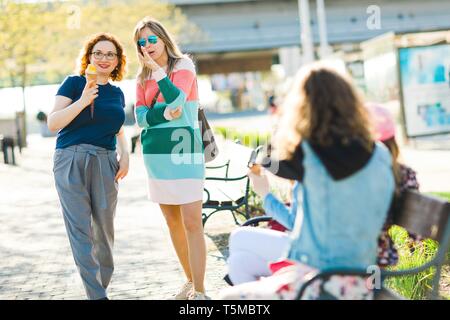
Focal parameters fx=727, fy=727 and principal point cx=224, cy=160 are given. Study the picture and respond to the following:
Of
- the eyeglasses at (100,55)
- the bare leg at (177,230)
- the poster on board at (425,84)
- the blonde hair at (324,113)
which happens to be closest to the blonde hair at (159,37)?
the eyeglasses at (100,55)

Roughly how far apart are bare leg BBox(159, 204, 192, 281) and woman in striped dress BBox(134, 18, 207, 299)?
13cm

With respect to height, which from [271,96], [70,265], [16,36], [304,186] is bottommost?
[70,265]

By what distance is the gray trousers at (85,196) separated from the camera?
4738 millimetres

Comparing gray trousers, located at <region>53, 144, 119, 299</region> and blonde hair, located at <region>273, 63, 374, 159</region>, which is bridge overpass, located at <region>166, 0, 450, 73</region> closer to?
gray trousers, located at <region>53, 144, 119, 299</region>

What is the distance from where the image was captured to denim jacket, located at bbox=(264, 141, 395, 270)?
2977 mm

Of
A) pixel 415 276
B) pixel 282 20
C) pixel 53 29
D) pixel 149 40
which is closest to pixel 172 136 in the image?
pixel 149 40

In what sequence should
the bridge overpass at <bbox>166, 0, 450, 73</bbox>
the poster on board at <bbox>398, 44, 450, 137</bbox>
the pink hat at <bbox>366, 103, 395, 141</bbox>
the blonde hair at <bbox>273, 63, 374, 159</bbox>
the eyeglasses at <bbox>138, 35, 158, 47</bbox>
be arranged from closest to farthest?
the blonde hair at <bbox>273, 63, 374, 159</bbox> → the pink hat at <bbox>366, 103, 395, 141</bbox> → the eyeglasses at <bbox>138, 35, 158, 47</bbox> → the poster on board at <bbox>398, 44, 450, 137</bbox> → the bridge overpass at <bbox>166, 0, 450, 73</bbox>

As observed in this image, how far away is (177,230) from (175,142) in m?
0.71

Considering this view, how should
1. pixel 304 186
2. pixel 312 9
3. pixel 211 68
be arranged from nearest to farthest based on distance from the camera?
pixel 304 186, pixel 312 9, pixel 211 68

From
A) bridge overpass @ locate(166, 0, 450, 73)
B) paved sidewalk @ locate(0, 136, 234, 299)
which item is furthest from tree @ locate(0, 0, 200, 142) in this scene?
paved sidewalk @ locate(0, 136, 234, 299)
